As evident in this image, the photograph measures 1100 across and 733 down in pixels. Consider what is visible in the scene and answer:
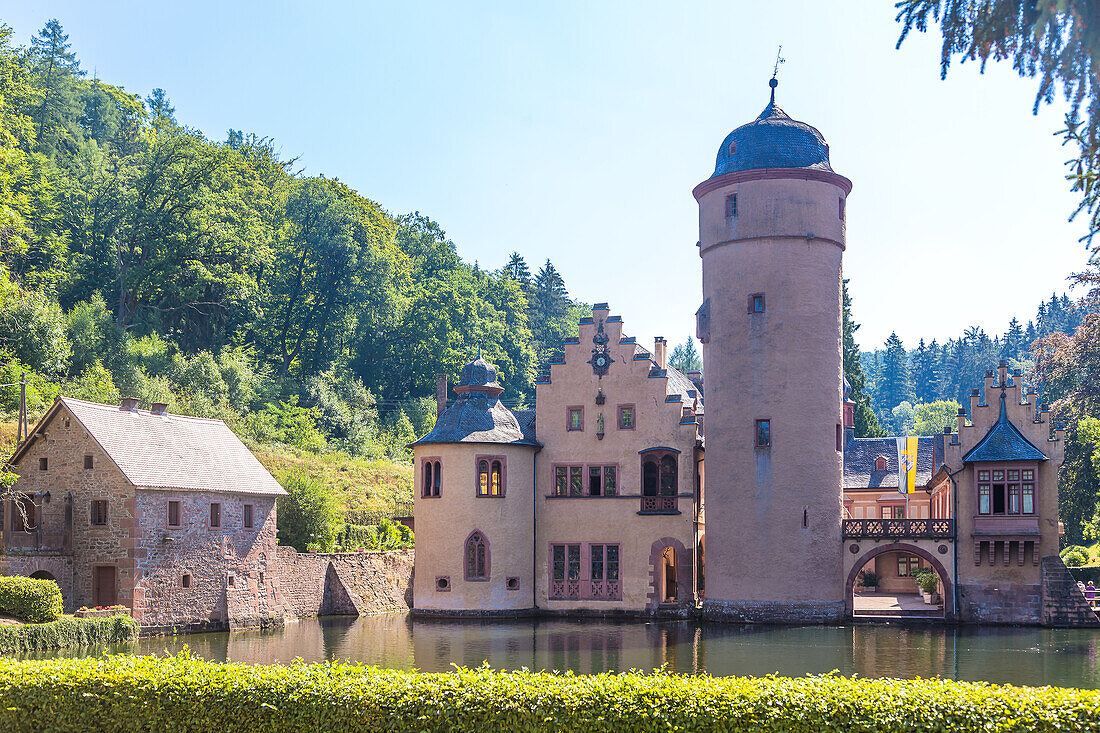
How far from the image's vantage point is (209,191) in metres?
64.4

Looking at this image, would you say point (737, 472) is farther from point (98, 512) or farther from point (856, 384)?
point (856, 384)

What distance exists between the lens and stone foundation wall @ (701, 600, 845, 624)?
119ft

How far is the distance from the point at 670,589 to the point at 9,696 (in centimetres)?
3035

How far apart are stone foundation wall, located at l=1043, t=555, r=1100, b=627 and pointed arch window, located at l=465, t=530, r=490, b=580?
62.8 feet

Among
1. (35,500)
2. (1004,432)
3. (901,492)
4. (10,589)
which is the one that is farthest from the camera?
(901,492)

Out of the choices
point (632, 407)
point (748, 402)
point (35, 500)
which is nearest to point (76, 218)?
point (35, 500)

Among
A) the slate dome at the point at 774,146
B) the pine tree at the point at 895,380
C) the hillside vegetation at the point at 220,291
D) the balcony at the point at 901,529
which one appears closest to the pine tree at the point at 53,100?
the hillside vegetation at the point at 220,291

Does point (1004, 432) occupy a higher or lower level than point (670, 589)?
higher

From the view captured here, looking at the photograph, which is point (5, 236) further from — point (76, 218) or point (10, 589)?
point (10, 589)

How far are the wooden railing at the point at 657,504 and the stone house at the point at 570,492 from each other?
46 mm

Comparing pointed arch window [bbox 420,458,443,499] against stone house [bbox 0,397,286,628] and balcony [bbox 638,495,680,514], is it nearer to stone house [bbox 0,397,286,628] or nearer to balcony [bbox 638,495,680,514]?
stone house [bbox 0,397,286,628]

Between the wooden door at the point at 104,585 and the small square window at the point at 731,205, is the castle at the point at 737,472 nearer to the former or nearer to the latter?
the small square window at the point at 731,205

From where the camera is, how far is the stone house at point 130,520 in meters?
32.1

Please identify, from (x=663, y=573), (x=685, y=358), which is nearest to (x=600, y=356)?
(x=663, y=573)
